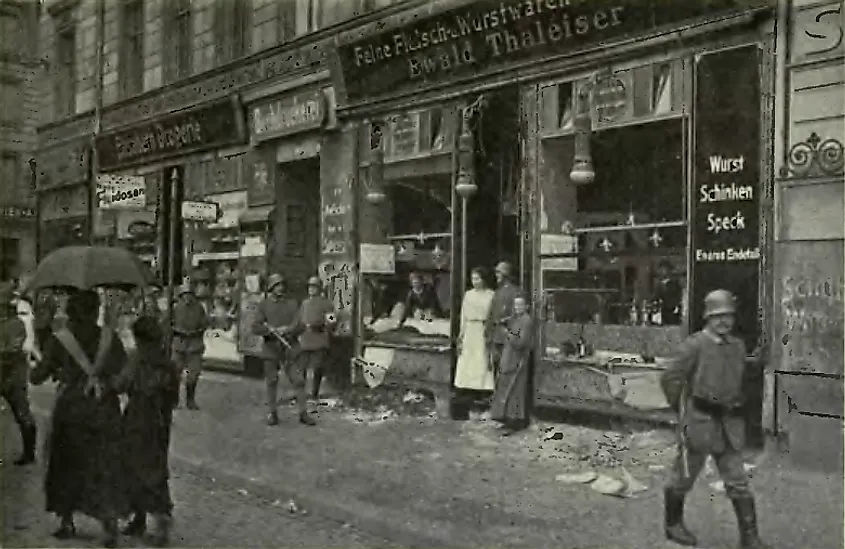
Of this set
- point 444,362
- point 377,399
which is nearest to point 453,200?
point 444,362

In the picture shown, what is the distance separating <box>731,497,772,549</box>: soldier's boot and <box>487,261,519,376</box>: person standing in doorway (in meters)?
3.52

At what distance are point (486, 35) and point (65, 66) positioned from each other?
351 centimetres

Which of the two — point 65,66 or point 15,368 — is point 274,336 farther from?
point 65,66

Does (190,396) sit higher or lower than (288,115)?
lower

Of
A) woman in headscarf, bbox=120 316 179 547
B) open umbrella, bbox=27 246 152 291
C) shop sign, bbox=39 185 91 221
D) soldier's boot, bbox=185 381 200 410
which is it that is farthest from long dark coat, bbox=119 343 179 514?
soldier's boot, bbox=185 381 200 410

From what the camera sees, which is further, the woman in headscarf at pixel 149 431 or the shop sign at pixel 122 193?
the shop sign at pixel 122 193

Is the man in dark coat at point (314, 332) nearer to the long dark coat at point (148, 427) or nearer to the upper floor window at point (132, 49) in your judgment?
the upper floor window at point (132, 49)

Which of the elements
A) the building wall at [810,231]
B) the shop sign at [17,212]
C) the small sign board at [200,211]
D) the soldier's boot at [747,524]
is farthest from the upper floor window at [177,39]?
the soldier's boot at [747,524]

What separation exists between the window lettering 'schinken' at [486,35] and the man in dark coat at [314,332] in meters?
2.29

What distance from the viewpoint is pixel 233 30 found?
30.1 feet

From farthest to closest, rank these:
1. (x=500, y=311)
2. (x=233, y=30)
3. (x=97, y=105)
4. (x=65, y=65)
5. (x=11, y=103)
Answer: (x=233, y=30)
(x=97, y=105)
(x=500, y=311)
(x=65, y=65)
(x=11, y=103)

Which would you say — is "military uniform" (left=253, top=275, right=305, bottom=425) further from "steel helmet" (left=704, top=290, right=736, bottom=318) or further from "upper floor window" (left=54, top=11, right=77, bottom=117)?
"steel helmet" (left=704, top=290, right=736, bottom=318)

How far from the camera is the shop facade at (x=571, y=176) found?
6.21 meters

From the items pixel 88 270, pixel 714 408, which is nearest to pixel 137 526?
pixel 88 270
